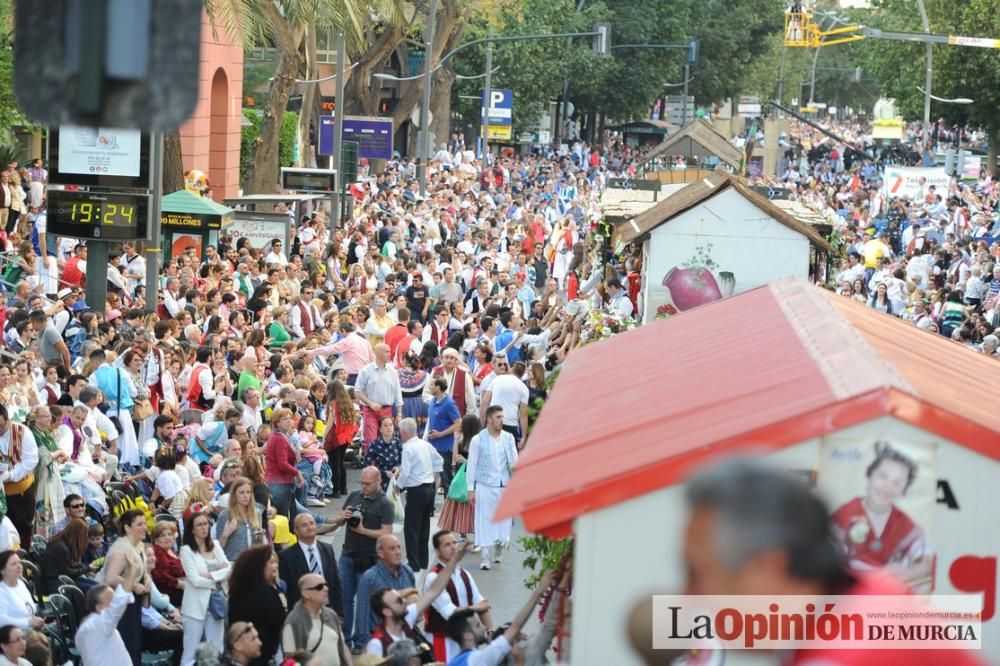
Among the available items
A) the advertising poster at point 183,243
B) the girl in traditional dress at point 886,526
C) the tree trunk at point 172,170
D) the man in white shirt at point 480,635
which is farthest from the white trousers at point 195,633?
the tree trunk at point 172,170

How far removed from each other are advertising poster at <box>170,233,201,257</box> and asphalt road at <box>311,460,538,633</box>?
9.20 meters

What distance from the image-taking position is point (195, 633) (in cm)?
1077

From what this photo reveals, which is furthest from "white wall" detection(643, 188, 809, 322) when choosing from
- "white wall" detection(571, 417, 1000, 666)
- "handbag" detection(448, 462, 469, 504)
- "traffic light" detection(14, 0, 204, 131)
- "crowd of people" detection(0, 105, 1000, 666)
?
"traffic light" detection(14, 0, 204, 131)

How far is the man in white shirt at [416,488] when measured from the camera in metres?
14.0

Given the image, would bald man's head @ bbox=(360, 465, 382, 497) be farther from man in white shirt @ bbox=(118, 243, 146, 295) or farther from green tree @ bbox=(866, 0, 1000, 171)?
green tree @ bbox=(866, 0, 1000, 171)

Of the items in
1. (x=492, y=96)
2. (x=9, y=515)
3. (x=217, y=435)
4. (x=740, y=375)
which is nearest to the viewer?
(x=740, y=375)

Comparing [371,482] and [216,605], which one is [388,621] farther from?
[371,482]

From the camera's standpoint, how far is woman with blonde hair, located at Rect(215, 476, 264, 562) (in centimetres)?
1150

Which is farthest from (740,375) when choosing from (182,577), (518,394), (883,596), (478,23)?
(478,23)

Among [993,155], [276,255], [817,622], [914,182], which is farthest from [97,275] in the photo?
[993,155]

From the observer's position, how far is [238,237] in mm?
26969

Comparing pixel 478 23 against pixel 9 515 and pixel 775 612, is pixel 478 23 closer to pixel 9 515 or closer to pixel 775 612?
pixel 9 515

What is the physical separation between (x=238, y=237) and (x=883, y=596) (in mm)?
23809

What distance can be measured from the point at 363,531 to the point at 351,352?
6.94 m
